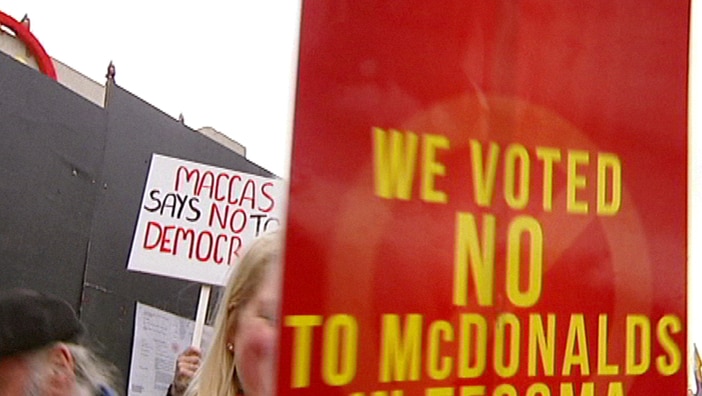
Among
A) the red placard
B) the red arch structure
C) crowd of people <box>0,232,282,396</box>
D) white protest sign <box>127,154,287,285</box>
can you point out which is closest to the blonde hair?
crowd of people <box>0,232,282,396</box>

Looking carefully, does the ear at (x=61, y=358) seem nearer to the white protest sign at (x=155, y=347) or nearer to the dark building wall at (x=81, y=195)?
the dark building wall at (x=81, y=195)

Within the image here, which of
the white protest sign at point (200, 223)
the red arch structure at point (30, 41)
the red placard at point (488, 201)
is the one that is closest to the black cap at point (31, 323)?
the red placard at point (488, 201)

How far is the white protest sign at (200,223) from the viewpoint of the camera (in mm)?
3799

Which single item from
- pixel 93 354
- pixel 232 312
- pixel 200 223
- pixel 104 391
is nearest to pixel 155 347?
pixel 200 223

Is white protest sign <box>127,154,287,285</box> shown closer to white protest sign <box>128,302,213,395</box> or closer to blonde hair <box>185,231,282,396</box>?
white protest sign <box>128,302,213,395</box>

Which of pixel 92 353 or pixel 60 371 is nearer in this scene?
pixel 60 371

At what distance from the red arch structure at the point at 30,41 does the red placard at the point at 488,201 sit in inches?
174

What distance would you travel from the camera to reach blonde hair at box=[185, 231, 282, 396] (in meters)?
1.46

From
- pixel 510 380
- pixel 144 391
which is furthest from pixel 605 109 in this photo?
pixel 144 391

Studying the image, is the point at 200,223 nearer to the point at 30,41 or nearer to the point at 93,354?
the point at 93,354

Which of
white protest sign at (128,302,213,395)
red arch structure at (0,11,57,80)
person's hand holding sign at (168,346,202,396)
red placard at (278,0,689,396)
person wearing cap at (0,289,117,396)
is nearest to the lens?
red placard at (278,0,689,396)

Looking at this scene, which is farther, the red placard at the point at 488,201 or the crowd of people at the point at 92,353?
the crowd of people at the point at 92,353

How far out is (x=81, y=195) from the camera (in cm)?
475

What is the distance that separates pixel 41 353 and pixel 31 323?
0.17ft
